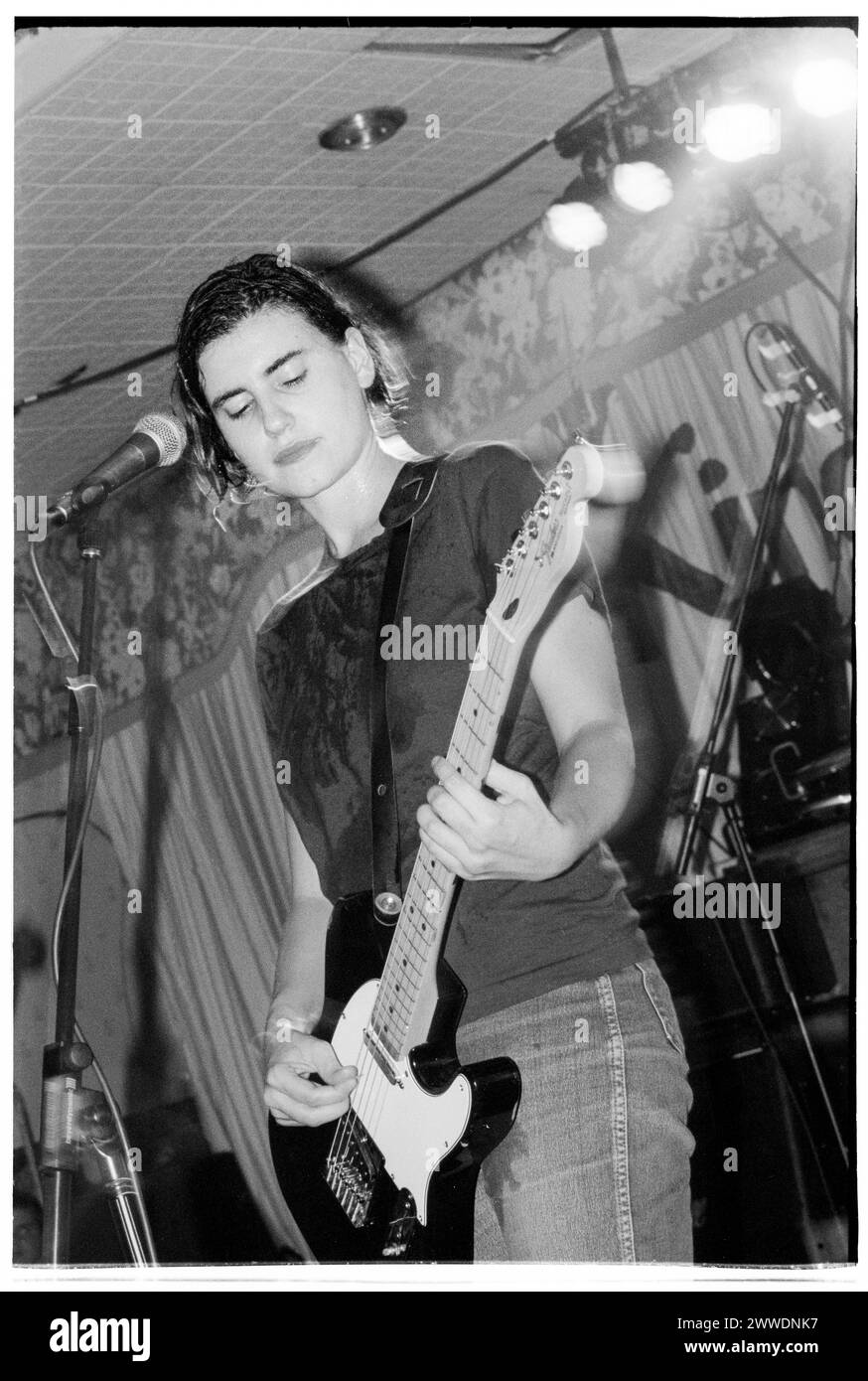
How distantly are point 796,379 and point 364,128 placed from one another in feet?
2.20

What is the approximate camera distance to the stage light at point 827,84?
6.07ft

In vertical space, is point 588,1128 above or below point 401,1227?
above

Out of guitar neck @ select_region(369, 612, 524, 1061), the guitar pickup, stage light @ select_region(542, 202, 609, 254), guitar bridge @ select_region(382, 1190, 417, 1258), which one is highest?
stage light @ select_region(542, 202, 609, 254)

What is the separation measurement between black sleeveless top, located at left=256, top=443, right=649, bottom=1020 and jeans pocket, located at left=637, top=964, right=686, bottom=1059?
0.09 feet

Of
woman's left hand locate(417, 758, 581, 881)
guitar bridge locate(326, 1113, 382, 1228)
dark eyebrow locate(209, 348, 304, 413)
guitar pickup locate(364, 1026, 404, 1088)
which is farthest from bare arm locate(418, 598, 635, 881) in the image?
dark eyebrow locate(209, 348, 304, 413)

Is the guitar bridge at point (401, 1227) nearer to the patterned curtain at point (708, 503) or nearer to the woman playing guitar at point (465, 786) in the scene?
the woman playing guitar at point (465, 786)

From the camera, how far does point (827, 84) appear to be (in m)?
1.85

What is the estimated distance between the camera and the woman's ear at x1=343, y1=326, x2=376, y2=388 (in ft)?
6.09

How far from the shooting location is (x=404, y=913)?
5.47 feet

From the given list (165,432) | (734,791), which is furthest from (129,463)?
(734,791)

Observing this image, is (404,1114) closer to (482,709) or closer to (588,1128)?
(588,1128)

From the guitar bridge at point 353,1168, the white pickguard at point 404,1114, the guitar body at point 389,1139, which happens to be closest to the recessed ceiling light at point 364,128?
the guitar body at point 389,1139

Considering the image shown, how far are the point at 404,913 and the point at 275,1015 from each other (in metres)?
0.30

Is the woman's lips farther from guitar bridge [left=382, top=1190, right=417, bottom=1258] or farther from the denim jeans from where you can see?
guitar bridge [left=382, top=1190, right=417, bottom=1258]
